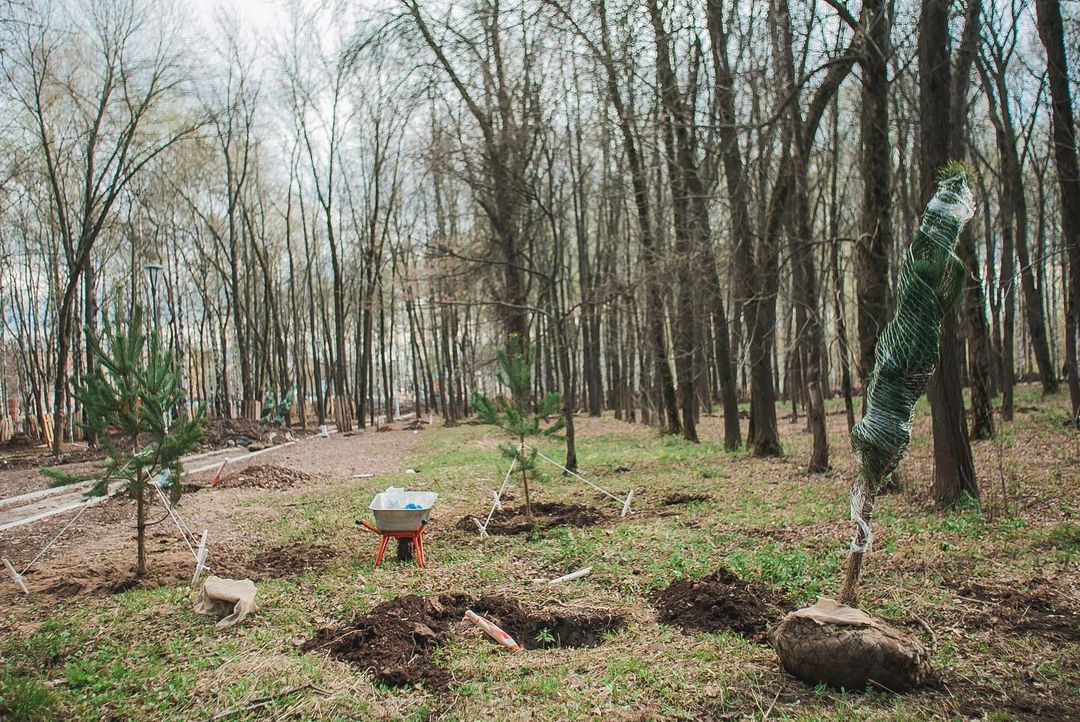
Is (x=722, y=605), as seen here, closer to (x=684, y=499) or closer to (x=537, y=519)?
(x=537, y=519)

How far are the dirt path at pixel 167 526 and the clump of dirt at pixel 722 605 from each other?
459cm

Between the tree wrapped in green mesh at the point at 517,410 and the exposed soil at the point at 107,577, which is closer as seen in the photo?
the exposed soil at the point at 107,577

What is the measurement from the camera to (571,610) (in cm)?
521

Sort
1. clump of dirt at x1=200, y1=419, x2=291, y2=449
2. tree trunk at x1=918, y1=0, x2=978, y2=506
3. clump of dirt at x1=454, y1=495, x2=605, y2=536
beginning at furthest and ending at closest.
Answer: clump of dirt at x1=200, y1=419, x2=291, y2=449 < clump of dirt at x1=454, y1=495, x2=605, y2=536 < tree trunk at x1=918, y1=0, x2=978, y2=506

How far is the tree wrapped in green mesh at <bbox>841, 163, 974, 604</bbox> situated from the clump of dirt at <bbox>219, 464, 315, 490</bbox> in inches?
432

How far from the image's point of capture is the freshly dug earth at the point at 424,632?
14.0ft

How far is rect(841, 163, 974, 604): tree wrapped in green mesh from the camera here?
3670 millimetres

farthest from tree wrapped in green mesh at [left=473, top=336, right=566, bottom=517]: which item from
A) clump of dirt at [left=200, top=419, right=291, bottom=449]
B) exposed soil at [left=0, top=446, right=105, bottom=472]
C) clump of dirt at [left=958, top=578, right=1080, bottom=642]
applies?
clump of dirt at [left=200, top=419, right=291, bottom=449]

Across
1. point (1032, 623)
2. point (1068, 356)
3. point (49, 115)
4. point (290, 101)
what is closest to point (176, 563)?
point (1032, 623)

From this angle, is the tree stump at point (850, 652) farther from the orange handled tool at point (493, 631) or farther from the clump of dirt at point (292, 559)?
the clump of dirt at point (292, 559)

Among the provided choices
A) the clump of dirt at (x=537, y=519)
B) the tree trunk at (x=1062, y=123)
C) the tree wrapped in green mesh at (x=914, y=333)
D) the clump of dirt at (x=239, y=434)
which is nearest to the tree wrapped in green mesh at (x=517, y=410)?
the clump of dirt at (x=537, y=519)

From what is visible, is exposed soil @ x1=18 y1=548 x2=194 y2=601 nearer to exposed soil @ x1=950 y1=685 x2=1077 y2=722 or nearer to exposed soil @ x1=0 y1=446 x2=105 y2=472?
exposed soil @ x1=950 y1=685 x2=1077 y2=722

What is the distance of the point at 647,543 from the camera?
22.7 ft

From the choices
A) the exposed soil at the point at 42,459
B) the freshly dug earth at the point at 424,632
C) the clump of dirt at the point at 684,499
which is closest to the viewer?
the freshly dug earth at the point at 424,632
